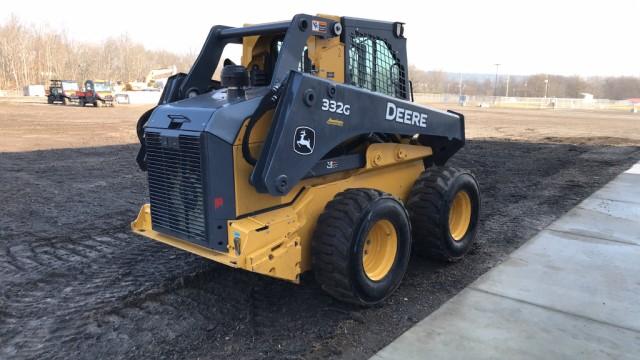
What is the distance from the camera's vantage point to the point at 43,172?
10.4 meters

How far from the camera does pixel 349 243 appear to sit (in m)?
3.86

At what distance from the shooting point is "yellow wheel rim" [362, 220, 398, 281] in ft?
14.2

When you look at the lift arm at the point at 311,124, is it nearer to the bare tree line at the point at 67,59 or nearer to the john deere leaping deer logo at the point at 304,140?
the john deere leaping deer logo at the point at 304,140

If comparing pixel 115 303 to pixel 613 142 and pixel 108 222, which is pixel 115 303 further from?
pixel 613 142

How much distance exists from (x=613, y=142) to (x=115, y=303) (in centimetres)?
1885

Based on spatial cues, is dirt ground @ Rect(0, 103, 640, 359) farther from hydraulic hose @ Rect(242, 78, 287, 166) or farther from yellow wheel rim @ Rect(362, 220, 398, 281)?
hydraulic hose @ Rect(242, 78, 287, 166)

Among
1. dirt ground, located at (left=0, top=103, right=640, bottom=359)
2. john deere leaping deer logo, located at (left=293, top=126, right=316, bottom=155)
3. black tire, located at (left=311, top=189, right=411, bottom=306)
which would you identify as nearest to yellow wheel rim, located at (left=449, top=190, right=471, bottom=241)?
dirt ground, located at (left=0, top=103, right=640, bottom=359)

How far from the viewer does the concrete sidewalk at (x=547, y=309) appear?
141 inches

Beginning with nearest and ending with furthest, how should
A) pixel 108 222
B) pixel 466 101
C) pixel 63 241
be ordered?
pixel 63 241 < pixel 108 222 < pixel 466 101

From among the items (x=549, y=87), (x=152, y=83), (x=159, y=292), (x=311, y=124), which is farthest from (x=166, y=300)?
(x=549, y=87)

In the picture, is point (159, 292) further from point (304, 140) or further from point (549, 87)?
point (549, 87)

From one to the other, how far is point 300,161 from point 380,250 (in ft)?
4.25

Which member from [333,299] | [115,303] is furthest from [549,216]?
[115,303]

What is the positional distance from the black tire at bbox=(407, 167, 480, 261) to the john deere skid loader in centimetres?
1
